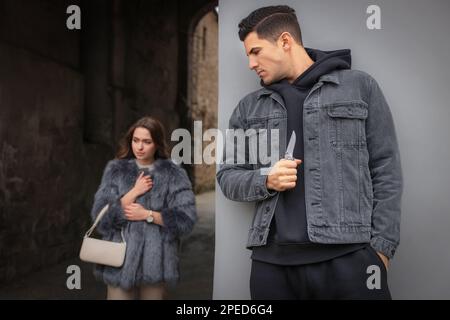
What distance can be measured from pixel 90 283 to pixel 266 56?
3903 millimetres

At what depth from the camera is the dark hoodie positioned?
5.74 ft

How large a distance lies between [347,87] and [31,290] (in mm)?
4070

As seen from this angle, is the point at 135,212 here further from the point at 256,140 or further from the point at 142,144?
the point at 256,140

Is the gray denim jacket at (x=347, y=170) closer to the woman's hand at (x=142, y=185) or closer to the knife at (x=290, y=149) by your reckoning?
the knife at (x=290, y=149)

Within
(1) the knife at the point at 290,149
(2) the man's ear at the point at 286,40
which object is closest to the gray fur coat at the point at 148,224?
(1) the knife at the point at 290,149

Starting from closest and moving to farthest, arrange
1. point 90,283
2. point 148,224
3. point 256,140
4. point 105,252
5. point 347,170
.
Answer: point 347,170 < point 256,140 < point 105,252 < point 148,224 < point 90,283

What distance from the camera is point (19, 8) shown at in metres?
4.93

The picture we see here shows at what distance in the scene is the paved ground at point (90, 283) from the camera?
455 centimetres

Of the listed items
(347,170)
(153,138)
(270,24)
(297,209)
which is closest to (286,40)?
(270,24)

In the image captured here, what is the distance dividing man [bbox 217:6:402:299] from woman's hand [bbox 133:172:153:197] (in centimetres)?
84

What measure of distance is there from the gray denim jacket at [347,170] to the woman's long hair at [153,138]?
40.1 inches

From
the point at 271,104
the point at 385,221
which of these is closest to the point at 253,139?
the point at 271,104

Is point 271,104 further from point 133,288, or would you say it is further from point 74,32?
point 74,32

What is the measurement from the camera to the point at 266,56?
6.07ft
